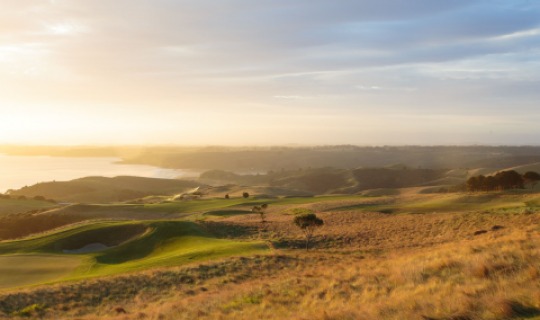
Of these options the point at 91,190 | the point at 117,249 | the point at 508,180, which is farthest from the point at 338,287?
the point at 91,190

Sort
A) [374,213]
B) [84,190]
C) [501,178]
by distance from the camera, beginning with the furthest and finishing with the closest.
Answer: [84,190] → [501,178] → [374,213]

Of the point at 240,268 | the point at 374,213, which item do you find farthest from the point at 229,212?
the point at 240,268

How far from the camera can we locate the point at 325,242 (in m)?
37.7

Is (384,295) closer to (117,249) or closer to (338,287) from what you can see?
(338,287)

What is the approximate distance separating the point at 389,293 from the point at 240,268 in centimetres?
1349

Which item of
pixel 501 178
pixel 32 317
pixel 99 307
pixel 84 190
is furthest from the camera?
pixel 84 190

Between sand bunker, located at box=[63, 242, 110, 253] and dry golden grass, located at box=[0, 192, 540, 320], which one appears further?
sand bunker, located at box=[63, 242, 110, 253]

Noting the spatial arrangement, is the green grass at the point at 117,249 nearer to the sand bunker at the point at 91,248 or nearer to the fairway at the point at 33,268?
the fairway at the point at 33,268

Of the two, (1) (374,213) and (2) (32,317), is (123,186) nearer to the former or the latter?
(1) (374,213)

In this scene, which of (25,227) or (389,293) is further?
(25,227)

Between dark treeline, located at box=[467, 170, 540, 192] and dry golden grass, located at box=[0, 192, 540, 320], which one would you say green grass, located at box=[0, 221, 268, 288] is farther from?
dark treeline, located at box=[467, 170, 540, 192]

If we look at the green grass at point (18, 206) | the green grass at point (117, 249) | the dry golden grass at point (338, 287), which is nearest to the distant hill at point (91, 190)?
the green grass at point (18, 206)

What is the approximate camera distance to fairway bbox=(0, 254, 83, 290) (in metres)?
27.0

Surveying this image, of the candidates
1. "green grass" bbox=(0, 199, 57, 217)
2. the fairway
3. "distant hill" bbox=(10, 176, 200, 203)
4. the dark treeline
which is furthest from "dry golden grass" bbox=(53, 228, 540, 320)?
"distant hill" bbox=(10, 176, 200, 203)
